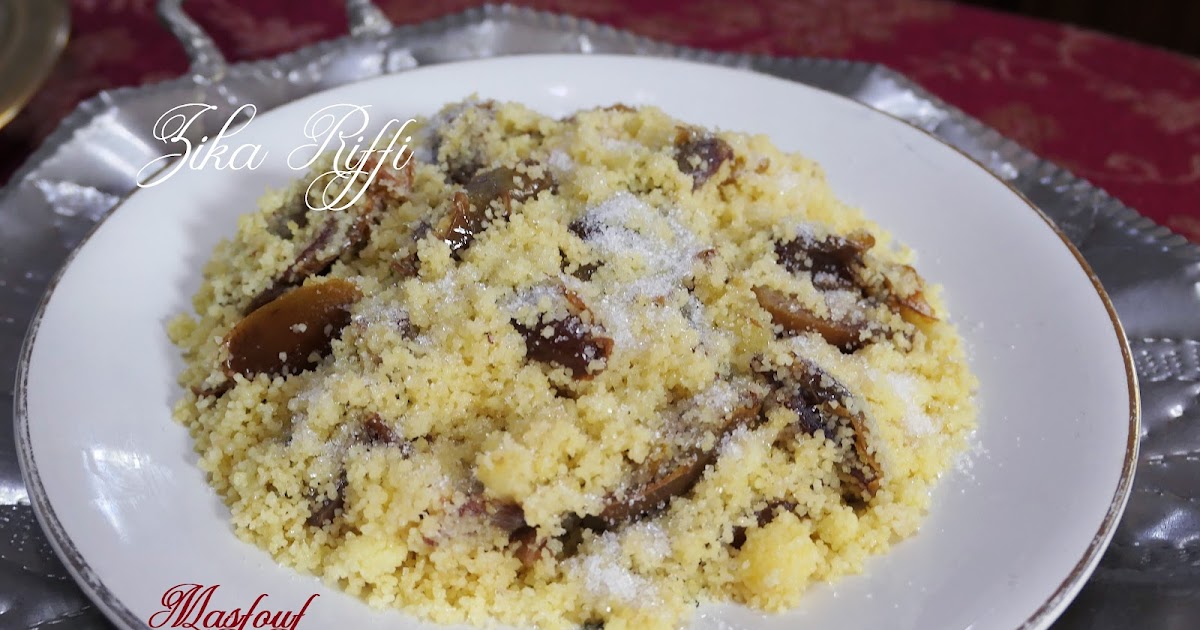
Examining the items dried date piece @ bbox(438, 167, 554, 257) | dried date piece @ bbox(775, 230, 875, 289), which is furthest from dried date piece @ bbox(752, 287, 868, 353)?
dried date piece @ bbox(438, 167, 554, 257)

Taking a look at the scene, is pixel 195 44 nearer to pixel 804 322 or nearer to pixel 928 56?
pixel 804 322

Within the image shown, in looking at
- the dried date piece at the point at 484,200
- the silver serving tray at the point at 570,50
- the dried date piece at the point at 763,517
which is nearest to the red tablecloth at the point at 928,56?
the silver serving tray at the point at 570,50

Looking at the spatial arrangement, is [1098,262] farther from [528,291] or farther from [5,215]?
[5,215]

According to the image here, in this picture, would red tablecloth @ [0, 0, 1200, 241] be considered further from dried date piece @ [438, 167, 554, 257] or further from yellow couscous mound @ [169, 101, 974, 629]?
dried date piece @ [438, 167, 554, 257]

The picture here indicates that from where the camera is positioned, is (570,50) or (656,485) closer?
(656,485)

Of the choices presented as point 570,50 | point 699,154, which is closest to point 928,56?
point 570,50

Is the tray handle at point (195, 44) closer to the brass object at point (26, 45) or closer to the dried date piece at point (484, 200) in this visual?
the brass object at point (26, 45)

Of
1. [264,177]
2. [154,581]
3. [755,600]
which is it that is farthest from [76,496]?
[755,600]
